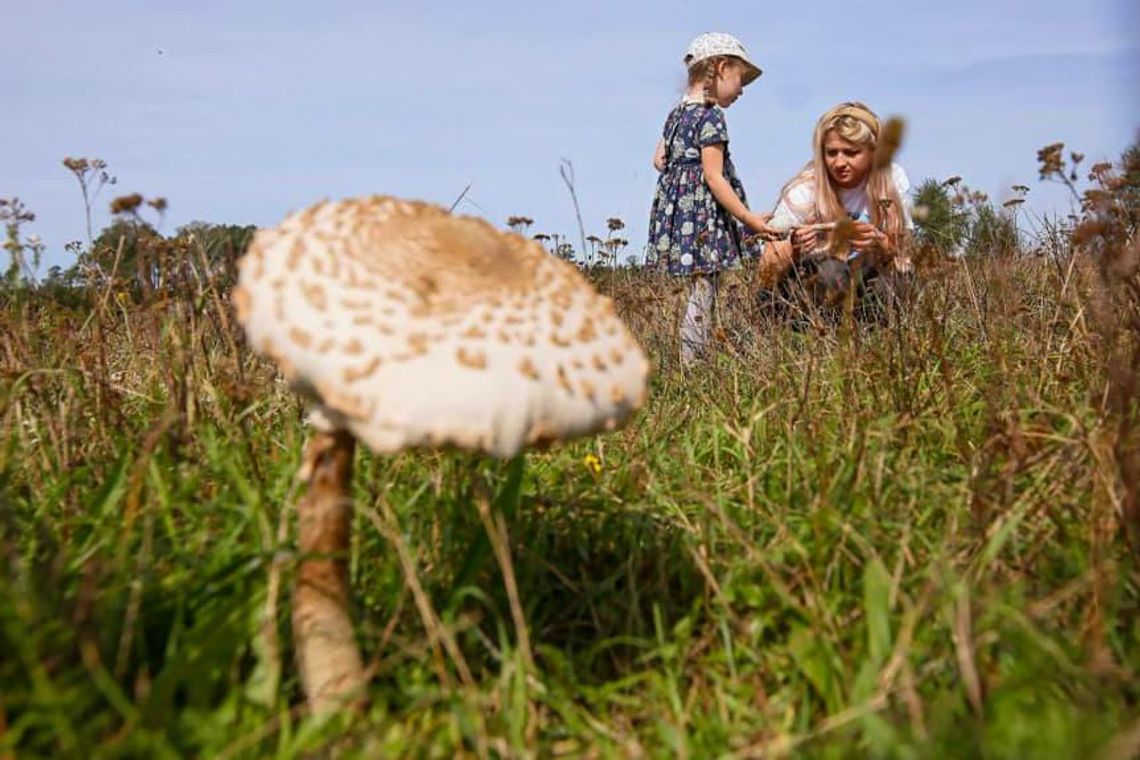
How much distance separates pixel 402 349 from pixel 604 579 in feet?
3.62

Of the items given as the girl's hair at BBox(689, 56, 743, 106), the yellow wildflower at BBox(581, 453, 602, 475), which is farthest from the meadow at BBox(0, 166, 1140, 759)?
the girl's hair at BBox(689, 56, 743, 106)

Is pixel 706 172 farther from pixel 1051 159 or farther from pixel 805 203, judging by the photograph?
pixel 1051 159

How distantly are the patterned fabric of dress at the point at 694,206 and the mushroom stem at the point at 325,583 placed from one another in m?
4.64

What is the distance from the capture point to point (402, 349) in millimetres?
1646

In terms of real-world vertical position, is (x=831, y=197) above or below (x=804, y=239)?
above

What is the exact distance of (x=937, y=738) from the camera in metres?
1.61

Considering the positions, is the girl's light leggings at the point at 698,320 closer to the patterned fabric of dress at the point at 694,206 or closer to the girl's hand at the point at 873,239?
the patterned fabric of dress at the point at 694,206

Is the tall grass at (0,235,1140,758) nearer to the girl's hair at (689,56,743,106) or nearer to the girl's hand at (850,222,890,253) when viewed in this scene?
the girl's hand at (850,222,890,253)

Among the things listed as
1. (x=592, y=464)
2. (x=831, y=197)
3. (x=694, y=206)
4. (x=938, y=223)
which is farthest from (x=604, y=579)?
(x=938, y=223)

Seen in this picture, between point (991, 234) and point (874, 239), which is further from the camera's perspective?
point (991, 234)

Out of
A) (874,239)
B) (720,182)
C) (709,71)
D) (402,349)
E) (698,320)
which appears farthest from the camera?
(709,71)

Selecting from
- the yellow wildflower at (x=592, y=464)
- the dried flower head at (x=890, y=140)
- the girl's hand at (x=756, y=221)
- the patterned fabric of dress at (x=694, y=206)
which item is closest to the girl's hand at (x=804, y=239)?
the girl's hand at (x=756, y=221)

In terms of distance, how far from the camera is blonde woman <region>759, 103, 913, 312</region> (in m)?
5.08

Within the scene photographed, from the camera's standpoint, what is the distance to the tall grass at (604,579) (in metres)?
1.77
